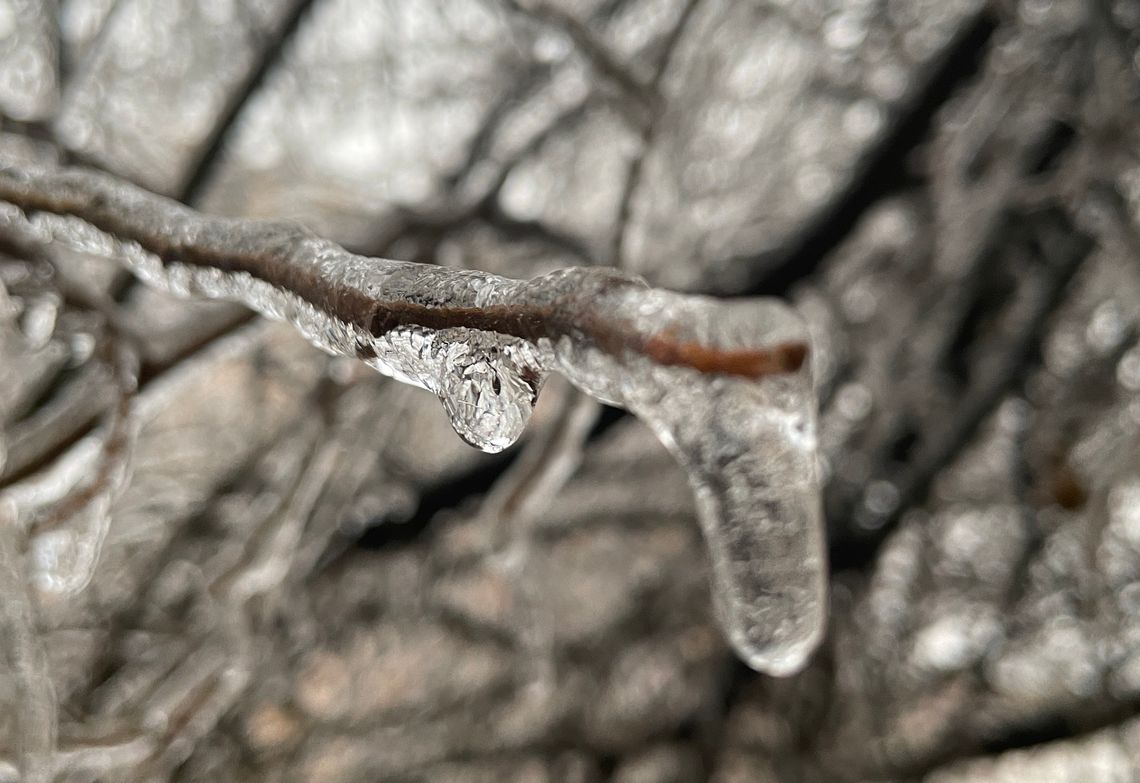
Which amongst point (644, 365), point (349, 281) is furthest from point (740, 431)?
point (349, 281)

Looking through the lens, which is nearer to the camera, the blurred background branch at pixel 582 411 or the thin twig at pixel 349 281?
the thin twig at pixel 349 281

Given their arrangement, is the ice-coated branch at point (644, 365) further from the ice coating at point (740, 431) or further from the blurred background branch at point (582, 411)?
the blurred background branch at point (582, 411)

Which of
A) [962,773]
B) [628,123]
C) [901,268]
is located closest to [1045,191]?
[901,268]

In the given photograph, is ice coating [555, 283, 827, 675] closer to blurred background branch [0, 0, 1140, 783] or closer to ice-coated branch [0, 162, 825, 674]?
ice-coated branch [0, 162, 825, 674]

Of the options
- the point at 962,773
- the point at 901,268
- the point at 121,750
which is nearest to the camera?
the point at 121,750

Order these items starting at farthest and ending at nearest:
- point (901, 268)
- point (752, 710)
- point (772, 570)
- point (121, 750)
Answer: point (752, 710) < point (901, 268) < point (121, 750) < point (772, 570)

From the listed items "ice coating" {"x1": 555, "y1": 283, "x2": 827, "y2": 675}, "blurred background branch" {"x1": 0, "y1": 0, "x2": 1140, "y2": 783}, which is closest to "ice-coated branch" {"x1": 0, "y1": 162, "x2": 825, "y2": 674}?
"ice coating" {"x1": 555, "y1": 283, "x2": 827, "y2": 675}

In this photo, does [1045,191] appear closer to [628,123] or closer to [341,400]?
[628,123]

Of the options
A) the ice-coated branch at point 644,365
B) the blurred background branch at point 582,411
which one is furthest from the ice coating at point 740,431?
the blurred background branch at point 582,411
